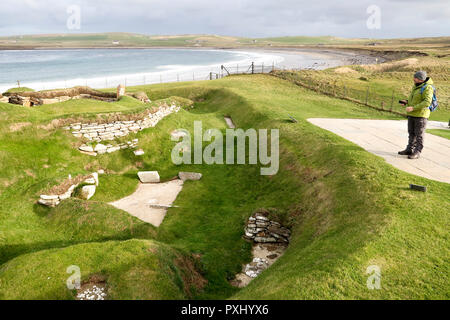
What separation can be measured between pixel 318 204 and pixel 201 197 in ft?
26.0

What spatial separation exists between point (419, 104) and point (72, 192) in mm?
18464

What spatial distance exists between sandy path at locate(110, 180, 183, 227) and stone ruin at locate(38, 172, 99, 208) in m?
1.52

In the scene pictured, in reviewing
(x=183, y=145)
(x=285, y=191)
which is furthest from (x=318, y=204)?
(x=183, y=145)

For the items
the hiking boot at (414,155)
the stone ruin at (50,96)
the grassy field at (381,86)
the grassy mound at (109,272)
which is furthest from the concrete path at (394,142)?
the stone ruin at (50,96)

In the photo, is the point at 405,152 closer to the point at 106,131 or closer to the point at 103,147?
the point at 103,147

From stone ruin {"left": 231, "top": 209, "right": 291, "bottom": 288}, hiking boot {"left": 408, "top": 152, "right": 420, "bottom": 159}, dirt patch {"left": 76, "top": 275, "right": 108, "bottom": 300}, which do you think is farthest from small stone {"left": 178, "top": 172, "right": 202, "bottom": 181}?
hiking boot {"left": 408, "top": 152, "right": 420, "bottom": 159}

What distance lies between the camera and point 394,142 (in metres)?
18.5

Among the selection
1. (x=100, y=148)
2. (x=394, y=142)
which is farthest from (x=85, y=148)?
(x=394, y=142)

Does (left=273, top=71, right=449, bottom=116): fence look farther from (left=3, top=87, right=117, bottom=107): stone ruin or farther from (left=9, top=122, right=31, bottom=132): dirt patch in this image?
(left=9, top=122, right=31, bottom=132): dirt patch

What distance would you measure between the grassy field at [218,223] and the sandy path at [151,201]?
67cm

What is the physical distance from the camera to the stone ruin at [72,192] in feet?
52.0

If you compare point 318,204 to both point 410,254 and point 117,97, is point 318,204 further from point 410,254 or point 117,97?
point 117,97

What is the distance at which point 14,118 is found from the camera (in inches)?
766

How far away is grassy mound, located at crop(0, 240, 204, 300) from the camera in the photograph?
9039mm
